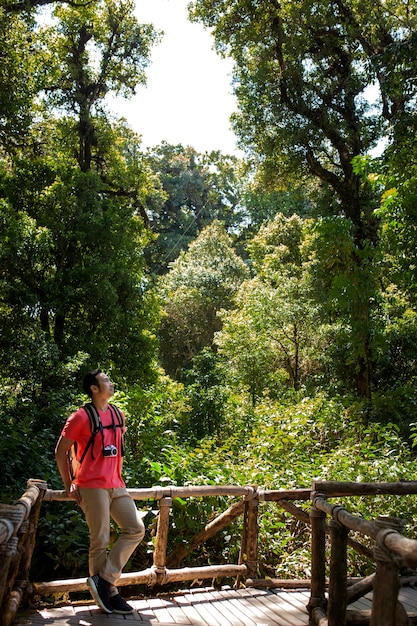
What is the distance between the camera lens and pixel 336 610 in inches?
124

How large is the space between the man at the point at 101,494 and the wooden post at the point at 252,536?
1261 millimetres

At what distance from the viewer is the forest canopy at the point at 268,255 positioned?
31.3 ft

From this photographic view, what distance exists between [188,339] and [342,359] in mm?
11249

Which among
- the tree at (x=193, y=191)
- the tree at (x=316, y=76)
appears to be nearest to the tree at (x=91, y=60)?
the tree at (x=316, y=76)

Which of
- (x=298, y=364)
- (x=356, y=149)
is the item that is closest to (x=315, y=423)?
(x=298, y=364)

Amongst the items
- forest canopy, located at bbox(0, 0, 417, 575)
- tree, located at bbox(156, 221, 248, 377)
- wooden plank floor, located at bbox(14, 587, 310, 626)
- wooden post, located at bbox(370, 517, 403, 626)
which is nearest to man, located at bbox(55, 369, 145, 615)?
wooden plank floor, located at bbox(14, 587, 310, 626)

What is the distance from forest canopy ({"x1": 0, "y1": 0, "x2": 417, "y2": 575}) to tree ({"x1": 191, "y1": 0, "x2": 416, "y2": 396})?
5cm

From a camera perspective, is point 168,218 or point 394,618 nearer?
point 394,618

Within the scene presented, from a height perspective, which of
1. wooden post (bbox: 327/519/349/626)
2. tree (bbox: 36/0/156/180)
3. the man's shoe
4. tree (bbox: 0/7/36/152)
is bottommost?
the man's shoe

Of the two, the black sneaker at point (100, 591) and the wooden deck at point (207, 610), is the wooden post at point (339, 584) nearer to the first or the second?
the wooden deck at point (207, 610)

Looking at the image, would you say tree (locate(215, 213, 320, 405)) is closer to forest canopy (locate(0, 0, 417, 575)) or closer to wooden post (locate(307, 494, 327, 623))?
forest canopy (locate(0, 0, 417, 575))

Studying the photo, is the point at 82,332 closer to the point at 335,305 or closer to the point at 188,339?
the point at 335,305

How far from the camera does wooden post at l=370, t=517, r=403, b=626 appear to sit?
2.37 meters

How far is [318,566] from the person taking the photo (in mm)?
3742
